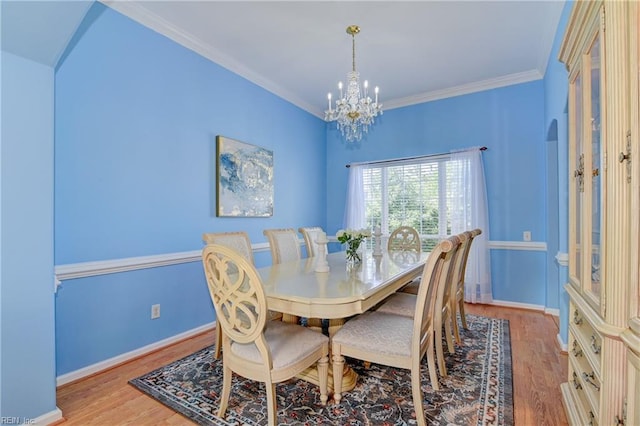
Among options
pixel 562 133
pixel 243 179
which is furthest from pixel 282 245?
pixel 562 133

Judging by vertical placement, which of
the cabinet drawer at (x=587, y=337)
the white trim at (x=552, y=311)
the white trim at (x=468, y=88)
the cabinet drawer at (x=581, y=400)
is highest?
the white trim at (x=468, y=88)

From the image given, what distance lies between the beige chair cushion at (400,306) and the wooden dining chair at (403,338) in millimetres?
241

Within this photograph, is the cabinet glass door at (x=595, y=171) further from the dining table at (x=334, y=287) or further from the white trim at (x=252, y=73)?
the white trim at (x=252, y=73)

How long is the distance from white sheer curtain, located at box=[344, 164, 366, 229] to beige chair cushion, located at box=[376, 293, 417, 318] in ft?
7.89

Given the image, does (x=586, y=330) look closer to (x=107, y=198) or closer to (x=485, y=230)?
(x=485, y=230)

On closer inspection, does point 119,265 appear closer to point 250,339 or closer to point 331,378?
point 250,339

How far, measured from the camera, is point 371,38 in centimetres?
291

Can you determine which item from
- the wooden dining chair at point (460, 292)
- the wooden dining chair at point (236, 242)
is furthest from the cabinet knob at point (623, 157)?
the wooden dining chair at point (236, 242)

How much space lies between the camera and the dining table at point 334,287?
1.52 metres

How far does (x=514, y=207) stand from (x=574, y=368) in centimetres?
261

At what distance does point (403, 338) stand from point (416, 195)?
10.1ft

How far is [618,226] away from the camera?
1.00 metres

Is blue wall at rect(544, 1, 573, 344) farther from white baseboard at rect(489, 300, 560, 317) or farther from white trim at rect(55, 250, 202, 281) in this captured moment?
white trim at rect(55, 250, 202, 281)

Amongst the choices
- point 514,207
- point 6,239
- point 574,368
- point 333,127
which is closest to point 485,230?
point 514,207
